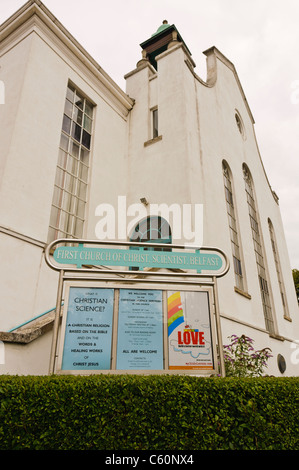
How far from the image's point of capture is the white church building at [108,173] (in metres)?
6.94

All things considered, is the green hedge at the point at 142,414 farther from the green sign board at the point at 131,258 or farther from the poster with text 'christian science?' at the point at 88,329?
the green sign board at the point at 131,258

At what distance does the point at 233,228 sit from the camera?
38.5 ft

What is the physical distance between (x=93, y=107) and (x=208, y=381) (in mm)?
10636

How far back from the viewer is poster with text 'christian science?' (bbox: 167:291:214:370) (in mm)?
3871

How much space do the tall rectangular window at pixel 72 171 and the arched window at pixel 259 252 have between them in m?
8.25

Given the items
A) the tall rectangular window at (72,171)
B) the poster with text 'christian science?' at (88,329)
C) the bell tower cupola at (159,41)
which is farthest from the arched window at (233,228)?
the bell tower cupola at (159,41)

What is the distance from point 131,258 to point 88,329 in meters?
1.12

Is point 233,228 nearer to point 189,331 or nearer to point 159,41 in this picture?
point 189,331

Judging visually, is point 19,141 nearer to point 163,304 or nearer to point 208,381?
point 163,304

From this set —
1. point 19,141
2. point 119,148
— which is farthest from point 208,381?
point 119,148

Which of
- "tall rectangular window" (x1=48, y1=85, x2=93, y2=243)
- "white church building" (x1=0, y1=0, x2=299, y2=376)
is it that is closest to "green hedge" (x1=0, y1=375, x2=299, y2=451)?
"white church building" (x1=0, y1=0, x2=299, y2=376)

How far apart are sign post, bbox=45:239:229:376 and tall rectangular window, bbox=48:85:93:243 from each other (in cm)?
441

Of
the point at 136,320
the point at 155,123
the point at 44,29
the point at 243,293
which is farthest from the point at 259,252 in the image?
the point at 44,29

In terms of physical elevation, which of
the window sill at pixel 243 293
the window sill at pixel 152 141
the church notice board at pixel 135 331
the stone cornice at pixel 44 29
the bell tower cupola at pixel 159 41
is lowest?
the church notice board at pixel 135 331
